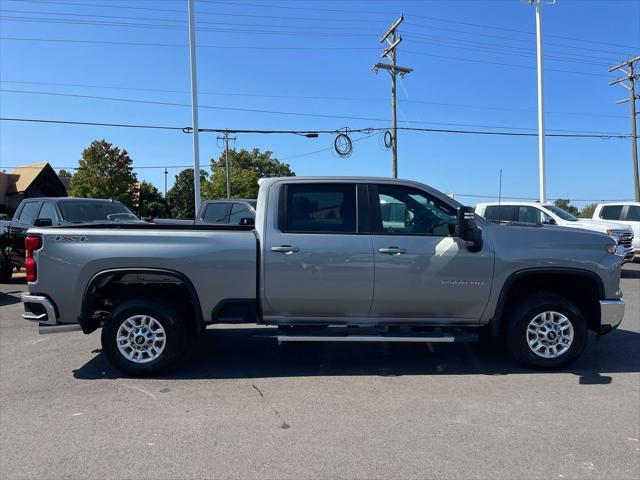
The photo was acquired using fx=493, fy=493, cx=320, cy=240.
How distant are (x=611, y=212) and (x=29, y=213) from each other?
16.5m

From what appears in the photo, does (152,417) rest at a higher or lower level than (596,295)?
lower

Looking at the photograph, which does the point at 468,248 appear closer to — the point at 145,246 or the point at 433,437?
the point at 433,437

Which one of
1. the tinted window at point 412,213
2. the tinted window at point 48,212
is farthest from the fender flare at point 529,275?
the tinted window at point 48,212

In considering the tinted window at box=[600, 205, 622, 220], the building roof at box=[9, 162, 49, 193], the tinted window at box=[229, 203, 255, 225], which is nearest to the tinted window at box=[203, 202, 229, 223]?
the tinted window at box=[229, 203, 255, 225]

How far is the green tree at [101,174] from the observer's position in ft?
145

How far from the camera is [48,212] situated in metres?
10.7

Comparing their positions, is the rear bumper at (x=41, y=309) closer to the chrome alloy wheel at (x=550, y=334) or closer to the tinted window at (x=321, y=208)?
the tinted window at (x=321, y=208)

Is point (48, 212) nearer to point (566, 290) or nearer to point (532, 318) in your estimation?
point (532, 318)

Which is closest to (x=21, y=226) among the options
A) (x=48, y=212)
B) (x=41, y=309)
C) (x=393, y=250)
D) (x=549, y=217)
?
(x=48, y=212)

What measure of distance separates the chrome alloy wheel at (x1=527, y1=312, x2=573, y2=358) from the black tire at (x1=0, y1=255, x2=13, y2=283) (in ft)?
39.5

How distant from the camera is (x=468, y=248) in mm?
5125

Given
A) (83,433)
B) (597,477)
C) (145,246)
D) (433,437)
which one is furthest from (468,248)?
(83,433)

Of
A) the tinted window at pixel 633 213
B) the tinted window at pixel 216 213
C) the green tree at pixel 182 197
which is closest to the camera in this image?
the tinted window at pixel 216 213

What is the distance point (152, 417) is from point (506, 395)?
321cm
